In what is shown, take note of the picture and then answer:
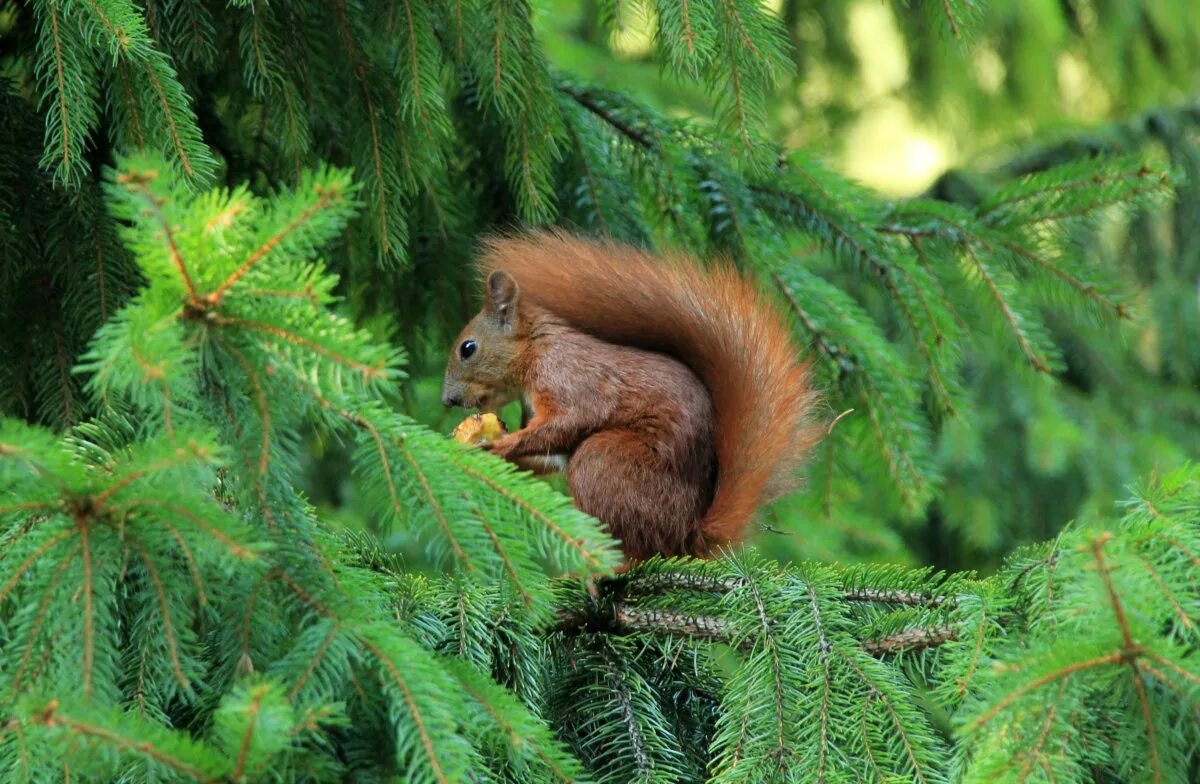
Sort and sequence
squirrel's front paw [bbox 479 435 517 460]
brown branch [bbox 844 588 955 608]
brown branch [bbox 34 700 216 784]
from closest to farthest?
brown branch [bbox 34 700 216 784]
brown branch [bbox 844 588 955 608]
squirrel's front paw [bbox 479 435 517 460]

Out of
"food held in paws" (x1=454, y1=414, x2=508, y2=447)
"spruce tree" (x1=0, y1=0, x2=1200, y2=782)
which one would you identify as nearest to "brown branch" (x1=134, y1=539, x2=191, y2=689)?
"spruce tree" (x1=0, y1=0, x2=1200, y2=782)

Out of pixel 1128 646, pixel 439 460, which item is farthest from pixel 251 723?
pixel 1128 646

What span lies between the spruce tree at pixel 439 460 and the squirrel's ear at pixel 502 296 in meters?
0.14

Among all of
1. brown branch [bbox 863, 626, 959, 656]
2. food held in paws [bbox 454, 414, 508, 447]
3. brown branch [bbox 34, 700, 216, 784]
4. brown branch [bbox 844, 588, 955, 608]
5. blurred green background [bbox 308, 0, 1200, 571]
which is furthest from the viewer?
blurred green background [bbox 308, 0, 1200, 571]

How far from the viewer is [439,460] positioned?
107 centimetres

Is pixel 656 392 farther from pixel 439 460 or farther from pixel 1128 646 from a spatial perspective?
pixel 1128 646

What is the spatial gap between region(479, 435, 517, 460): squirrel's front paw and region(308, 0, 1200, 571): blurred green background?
2.73 feet

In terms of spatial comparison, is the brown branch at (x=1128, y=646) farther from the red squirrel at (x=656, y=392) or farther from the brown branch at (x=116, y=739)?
the red squirrel at (x=656, y=392)

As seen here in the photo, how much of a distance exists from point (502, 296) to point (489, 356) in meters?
0.12

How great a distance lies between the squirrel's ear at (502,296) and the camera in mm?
2010

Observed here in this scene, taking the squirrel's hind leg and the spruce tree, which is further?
the squirrel's hind leg

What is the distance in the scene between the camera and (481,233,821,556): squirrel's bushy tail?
1.76 metres

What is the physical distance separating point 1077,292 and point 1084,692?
122cm

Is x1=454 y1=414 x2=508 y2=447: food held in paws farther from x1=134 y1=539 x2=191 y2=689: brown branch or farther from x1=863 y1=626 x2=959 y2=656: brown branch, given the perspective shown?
x1=134 y1=539 x2=191 y2=689: brown branch
